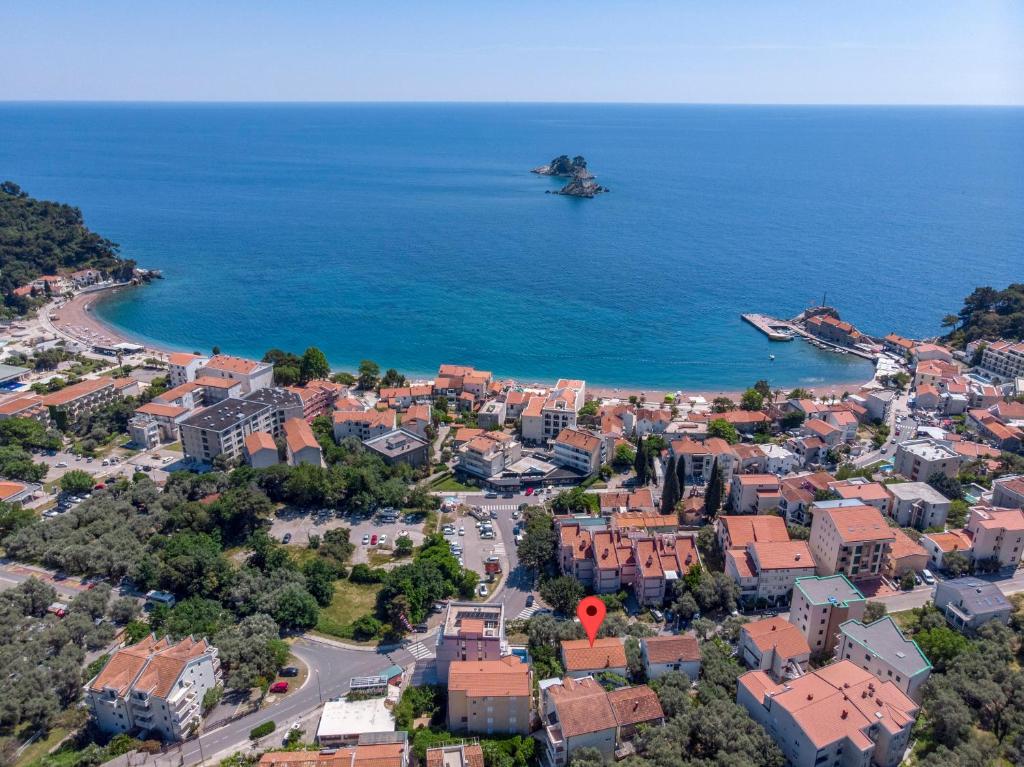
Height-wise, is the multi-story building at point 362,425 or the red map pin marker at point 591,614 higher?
the multi-story building at point 362,425

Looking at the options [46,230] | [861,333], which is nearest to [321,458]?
[861,333]

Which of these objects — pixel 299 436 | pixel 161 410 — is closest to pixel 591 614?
pixel 299 436

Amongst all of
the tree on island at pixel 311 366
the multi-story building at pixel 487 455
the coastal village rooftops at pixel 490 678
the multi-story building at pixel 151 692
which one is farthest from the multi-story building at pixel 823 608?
the tree on island at pixel 311 366

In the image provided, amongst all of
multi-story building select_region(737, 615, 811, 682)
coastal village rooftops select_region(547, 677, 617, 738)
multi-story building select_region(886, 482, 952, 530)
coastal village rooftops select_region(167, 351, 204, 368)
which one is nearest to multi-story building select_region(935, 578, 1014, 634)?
multi-story building select_region(886, 482, 952, 530)

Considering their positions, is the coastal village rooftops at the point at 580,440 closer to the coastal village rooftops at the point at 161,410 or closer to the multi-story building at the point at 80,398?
the coastal village rooftops at the point at 161,410

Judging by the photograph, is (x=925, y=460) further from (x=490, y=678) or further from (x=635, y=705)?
(x=490, y=678)
